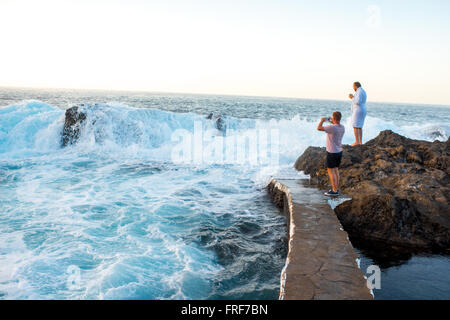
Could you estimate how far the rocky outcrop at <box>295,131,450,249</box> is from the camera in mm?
5145

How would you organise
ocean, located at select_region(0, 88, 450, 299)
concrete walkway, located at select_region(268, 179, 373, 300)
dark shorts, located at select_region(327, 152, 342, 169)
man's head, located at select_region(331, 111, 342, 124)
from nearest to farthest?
concrete walkway, located at select_region(268, 179, 373, 300)
ocean, located at select_region(0, 88, 450, 299)
man's head, located at select_region(331, 111, 342, 124)
dark shorts, located at select_region(327, 152, 342, 169)

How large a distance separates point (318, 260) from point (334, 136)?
2604 millimetres

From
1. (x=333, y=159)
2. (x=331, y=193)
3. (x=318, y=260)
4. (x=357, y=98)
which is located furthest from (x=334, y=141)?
(x=318, y=260)

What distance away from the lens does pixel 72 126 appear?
15430mm

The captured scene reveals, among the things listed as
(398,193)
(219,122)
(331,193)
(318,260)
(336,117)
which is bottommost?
(318,260)

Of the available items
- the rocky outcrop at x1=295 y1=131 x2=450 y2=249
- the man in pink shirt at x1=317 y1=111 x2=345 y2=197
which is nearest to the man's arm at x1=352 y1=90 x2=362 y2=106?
the rocky outcrop at x1=295 y1=131 x2=450 y2=249

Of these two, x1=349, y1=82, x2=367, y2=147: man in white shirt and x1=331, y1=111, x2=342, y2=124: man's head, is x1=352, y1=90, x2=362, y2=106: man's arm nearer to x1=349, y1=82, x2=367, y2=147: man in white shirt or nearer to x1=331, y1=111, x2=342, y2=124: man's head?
x1=349, y1=82, x2=367, y2=147: man in white shirt

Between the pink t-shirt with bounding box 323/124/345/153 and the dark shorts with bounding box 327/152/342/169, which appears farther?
the dark shorts with bounding box 327/152/342/169

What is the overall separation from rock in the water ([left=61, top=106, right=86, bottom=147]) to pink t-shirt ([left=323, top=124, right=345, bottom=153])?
509 inches

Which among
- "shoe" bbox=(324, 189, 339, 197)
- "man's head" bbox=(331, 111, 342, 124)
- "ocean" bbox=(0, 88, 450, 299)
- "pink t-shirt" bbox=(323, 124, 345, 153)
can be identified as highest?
"man's head" bbox=(331, 111, 342, 124)

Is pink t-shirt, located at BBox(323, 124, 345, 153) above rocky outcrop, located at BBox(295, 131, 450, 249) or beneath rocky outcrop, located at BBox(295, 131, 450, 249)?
above

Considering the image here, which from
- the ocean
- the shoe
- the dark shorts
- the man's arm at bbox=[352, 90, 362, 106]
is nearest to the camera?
the ocean

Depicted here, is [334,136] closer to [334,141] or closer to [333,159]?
[334,141]
